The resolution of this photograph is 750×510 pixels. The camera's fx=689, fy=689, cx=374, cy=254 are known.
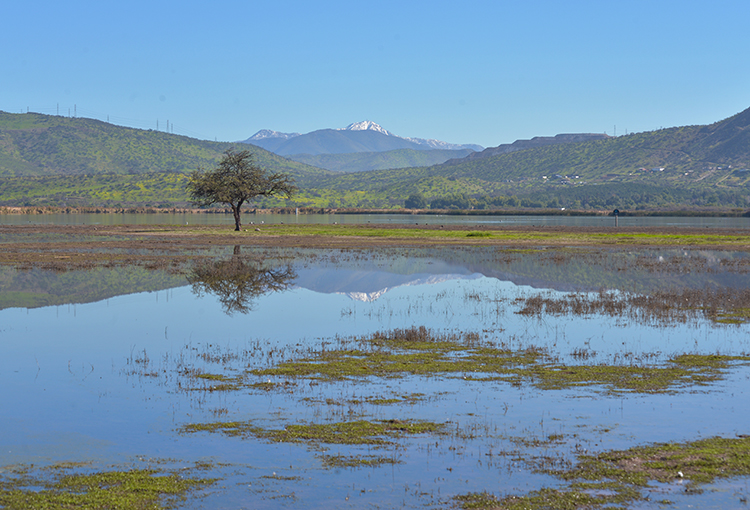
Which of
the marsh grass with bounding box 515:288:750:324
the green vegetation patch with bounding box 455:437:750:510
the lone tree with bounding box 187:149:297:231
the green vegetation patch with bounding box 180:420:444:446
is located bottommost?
the green vegetation patch with bounding box 455:437:750:510

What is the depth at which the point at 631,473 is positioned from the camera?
10.6 meters

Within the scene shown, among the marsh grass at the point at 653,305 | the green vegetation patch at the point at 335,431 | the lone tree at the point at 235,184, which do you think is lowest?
the green vegetation patch at the point at 335,431

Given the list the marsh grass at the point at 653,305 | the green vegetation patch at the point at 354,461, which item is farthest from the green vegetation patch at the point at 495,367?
the marsh grass at the point at 653,305

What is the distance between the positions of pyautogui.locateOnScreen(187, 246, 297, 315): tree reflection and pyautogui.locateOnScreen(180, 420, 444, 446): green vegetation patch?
1429 centimetres

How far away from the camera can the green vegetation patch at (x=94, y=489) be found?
934 centimetres

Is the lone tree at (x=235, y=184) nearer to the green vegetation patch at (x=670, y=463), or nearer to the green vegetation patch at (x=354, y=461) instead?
the green vegetation patch at (x=354, y=461)

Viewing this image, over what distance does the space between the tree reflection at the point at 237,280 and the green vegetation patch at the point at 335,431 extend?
14289mm

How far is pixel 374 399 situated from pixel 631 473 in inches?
220

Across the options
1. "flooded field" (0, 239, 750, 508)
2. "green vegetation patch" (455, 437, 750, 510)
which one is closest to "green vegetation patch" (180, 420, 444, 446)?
"flooded field" (0, 239, 750, 508)

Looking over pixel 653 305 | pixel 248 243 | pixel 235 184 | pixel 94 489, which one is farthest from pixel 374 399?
pixel 235 184

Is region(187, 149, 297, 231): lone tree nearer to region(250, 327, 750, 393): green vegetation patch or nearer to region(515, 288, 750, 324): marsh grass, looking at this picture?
region(515, 288, 750, 324): marsh grass

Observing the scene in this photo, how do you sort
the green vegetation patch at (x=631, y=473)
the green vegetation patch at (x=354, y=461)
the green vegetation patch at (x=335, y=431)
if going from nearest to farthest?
the green vegetation patch at (x=631, y=473) < the green vegetation patch at (x=354, y=461) < the green vegetation patch at (x=335, y=431)

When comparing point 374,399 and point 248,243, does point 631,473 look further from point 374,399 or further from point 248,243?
point 248,243

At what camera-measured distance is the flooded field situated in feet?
33.4
